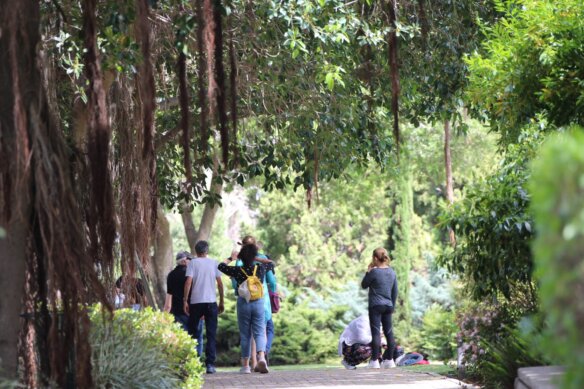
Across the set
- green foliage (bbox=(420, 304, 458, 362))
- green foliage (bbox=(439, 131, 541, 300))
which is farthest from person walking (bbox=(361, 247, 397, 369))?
green foliage (bbox=(420, 304, 458, 362))

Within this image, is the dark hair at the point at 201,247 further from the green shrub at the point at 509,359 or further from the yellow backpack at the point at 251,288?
the green shrub at the point at 509,359

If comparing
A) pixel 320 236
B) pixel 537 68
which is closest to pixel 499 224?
pixel 537 68

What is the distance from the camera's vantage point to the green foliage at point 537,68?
12.0 metres

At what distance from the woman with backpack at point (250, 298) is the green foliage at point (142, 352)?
4149 mm

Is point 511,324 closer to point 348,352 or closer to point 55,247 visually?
point 348,352

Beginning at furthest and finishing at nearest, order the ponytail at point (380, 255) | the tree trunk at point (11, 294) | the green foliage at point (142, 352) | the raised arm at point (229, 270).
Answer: the ponytail at point (380, 255)
the raised arm at point (229, 270)
the green foliage at point (142, 352)
the tree trunk at point (11, 294)

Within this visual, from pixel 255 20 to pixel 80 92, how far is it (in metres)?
2.76

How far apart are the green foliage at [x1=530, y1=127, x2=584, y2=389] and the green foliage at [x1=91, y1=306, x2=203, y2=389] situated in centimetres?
654

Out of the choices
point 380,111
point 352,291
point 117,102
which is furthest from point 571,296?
point 352,291

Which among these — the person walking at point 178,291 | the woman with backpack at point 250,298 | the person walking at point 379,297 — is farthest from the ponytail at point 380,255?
the person walking at point 178,291

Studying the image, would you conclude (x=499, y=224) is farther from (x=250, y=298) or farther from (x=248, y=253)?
(x=250, y=298)

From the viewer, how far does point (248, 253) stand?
1695cm

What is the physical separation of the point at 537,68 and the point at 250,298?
642 cm

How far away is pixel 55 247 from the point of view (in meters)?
8.17
